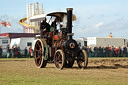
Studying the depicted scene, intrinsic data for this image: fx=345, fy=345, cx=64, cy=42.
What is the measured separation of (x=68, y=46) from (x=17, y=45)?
77.5 ft

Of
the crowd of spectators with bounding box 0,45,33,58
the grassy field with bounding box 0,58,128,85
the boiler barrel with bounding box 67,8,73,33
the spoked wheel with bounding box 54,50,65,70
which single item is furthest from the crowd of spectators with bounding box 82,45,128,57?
the grassy field with bounding box 0,58,128,85

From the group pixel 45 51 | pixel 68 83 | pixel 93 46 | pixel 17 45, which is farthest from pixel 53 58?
pixel 93 46

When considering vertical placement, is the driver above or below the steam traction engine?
above

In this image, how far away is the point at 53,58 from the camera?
1602cm

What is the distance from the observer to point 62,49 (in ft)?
50.1

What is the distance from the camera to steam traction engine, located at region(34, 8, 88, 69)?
1505 centimetres

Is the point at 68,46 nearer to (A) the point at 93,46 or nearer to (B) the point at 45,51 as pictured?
(B) the point at 45,51

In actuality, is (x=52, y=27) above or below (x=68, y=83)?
above

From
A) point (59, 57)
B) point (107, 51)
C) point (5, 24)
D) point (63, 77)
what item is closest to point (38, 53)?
point (59, 57)

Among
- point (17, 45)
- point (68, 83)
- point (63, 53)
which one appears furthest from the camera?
point (17, 45)

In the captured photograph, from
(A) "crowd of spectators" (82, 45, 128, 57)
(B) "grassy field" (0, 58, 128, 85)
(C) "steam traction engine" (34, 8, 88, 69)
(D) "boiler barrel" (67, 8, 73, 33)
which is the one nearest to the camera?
(B) "grassy field" (0, 58, 128, 85)

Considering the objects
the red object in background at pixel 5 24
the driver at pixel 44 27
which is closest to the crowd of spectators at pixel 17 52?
the driver at pixel 44 27

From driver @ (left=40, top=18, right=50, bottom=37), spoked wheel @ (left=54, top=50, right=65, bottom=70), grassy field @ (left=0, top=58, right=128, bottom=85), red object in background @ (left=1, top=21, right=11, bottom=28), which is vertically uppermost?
red object in background @ (left=1, top=21, right=11, bottom=28)

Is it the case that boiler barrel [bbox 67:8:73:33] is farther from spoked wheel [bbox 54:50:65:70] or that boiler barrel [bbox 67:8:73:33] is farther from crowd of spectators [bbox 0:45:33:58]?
crowd of spectators [bbox 0:45:33:58]
